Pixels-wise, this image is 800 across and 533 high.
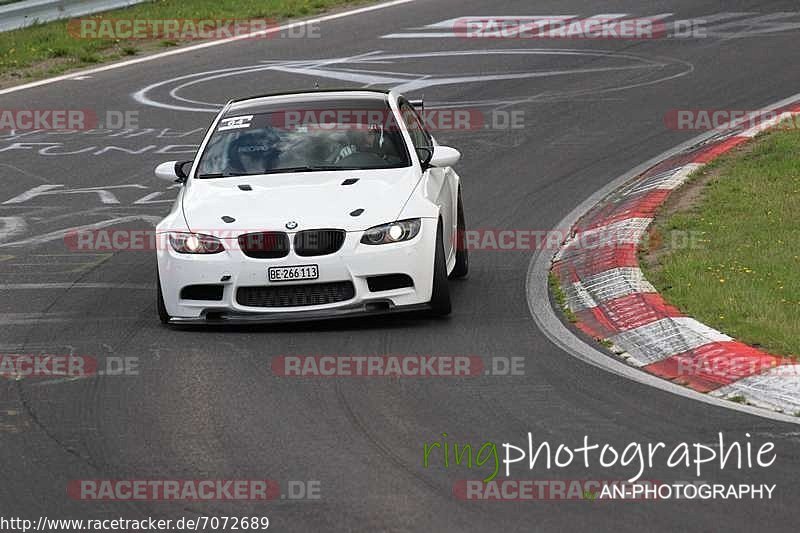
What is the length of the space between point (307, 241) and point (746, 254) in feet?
10.2

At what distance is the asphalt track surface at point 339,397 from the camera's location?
603 centimetres

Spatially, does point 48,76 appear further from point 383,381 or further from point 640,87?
point 383,381

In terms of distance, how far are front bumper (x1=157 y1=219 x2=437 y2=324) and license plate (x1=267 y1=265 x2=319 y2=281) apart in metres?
0.03

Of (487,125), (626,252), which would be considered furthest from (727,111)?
(626,252)

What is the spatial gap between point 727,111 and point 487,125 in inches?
113

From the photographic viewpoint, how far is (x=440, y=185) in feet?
34.0

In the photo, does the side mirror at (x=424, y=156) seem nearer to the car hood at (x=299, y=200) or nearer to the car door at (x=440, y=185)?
the car door at (x=440, y=185)

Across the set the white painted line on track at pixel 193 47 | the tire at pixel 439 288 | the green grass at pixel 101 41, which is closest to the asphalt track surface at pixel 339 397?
the tire at pixel 439 288

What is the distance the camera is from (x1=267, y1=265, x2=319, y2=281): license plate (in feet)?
29.9

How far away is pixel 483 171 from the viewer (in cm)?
1502

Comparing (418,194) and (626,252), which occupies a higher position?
(418,194)

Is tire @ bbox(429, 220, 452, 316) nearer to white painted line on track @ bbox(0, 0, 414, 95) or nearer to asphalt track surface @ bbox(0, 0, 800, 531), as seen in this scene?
asphalt track surface @ bbox(0, 0, 800, 531)

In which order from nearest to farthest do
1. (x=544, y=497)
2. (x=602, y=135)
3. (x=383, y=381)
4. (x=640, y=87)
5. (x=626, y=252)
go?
(x=544, y=497) < (x=383, y=381) < (x=626, y=252) < (x=602, y=135) < (x=640, y=87)

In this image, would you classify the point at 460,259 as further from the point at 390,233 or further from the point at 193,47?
the point at 193,47
